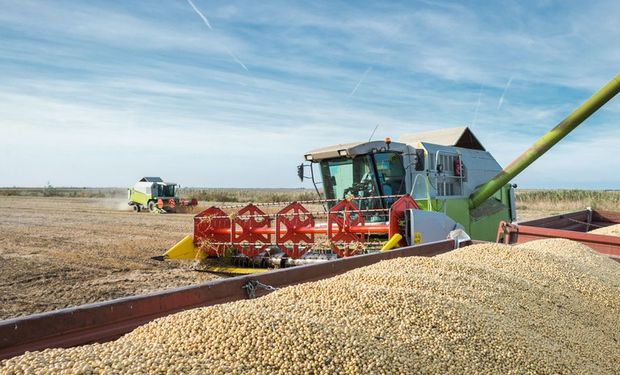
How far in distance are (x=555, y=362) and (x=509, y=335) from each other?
0.93ft

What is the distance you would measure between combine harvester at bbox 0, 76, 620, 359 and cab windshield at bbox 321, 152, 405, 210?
16 mm

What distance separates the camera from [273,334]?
228 centimetres

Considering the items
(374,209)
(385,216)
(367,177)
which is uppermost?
(367,177)

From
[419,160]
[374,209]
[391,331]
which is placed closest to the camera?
[391,331]

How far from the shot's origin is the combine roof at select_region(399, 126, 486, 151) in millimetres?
10266

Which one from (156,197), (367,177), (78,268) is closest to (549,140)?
(367,177)

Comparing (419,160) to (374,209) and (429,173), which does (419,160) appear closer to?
(429,173)

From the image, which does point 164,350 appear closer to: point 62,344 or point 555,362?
point 62,344

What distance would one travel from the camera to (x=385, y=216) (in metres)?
7.71

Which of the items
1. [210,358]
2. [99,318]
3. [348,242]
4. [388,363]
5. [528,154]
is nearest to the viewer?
[210,358]

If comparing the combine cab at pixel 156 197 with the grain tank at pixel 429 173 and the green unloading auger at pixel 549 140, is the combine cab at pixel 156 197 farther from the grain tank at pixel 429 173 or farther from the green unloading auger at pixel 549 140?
the green unloading auger at pixel 549 140

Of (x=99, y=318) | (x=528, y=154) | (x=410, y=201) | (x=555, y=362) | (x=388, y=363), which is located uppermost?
(x=528, y=154)

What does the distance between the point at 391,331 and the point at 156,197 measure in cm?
2695

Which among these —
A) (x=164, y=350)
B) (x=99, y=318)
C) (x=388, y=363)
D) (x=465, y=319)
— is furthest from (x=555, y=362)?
(x=99, y=318)
